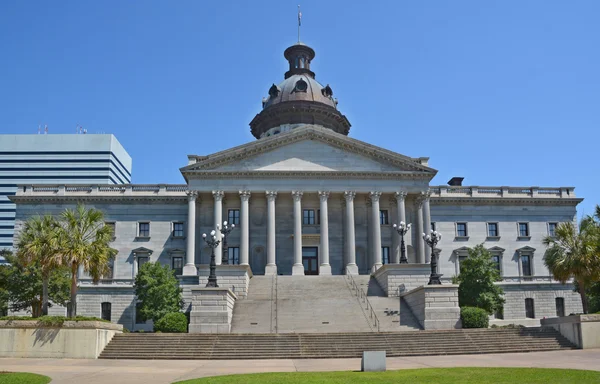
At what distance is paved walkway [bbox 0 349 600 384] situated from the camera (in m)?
22.0

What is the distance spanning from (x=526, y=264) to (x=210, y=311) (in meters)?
37.8

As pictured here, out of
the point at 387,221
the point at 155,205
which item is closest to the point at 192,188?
the point at 155,205

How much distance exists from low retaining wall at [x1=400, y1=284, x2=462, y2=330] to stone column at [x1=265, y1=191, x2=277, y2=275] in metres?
19.3

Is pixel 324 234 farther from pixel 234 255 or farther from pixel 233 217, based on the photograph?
pixel 233 217

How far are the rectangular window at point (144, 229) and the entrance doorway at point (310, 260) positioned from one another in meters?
15.6

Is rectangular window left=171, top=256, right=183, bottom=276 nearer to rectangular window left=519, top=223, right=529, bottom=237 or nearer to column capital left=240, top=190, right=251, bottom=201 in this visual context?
column capital left=240, top=190, right=251, bottom=201

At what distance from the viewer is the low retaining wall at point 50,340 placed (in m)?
30.7

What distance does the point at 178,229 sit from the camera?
61.7 m

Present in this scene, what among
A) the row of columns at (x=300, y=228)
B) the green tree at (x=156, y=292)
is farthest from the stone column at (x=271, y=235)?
the green tree at (x=156, y=292)

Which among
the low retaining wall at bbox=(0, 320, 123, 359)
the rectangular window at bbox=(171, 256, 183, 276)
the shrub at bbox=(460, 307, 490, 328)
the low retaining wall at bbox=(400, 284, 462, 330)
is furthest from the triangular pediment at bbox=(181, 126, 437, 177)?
the low retaining wall at bbox=(0, 320, 123, 359)

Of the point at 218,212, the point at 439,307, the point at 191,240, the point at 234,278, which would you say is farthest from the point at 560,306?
the point at 191,240

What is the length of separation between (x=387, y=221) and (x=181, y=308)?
22204mm

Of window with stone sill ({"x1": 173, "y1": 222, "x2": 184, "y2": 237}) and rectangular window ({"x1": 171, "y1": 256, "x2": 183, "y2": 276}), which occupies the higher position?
window with stone sill ({"x1": 173, "y1": 222, "x2": 184, "y2": 237})

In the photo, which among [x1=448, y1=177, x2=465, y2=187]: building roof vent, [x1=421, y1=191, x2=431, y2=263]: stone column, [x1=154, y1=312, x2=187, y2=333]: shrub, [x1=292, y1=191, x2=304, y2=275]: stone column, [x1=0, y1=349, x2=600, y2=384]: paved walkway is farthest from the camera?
[x1=448, y1=177, x2=465, y2=187]: building roof vent
